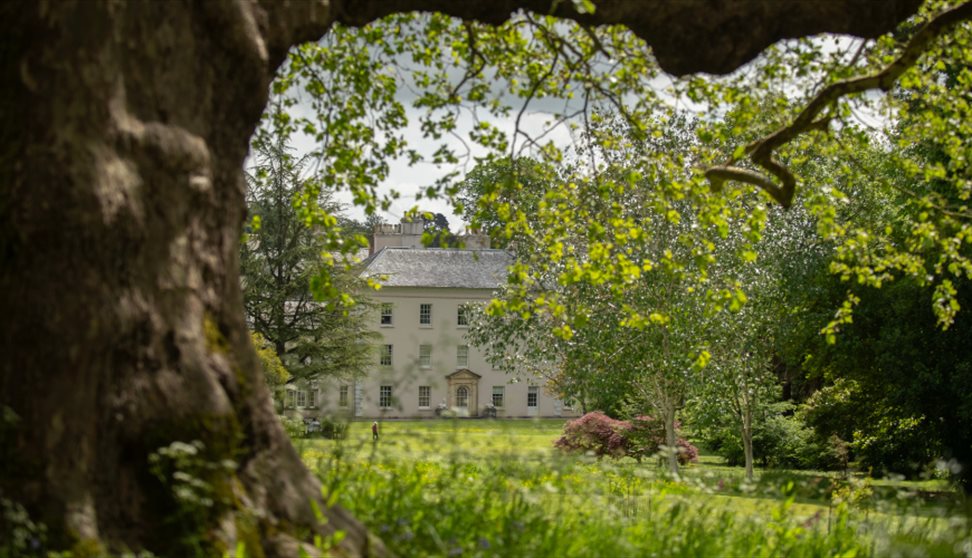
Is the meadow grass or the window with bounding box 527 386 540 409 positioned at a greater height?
the window with bounding box 527 386 540 409

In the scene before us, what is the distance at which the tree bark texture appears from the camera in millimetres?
4227

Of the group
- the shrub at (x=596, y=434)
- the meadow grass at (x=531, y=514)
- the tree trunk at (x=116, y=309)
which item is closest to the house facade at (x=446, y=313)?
the shrub at (x=596, y=434)

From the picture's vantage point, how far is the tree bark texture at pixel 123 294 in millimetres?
4227

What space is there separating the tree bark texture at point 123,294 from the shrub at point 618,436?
88.0 ft

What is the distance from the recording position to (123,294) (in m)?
4.33

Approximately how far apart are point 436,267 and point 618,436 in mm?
39608

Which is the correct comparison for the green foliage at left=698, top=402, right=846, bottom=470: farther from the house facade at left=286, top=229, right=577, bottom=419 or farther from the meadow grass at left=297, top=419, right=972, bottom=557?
the house facade at left=286, top=229, right=577, bottom=419

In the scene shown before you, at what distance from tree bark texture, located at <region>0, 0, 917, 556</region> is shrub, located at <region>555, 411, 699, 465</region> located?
2682cm

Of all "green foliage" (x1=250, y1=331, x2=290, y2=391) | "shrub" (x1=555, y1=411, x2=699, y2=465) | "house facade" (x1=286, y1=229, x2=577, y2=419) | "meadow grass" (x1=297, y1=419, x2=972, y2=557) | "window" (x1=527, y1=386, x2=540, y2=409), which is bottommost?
"meadow grass" (x1=297, y1=419, x2=972, y2=557)

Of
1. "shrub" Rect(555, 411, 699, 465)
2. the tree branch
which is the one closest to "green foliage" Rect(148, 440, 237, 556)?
the tree branch

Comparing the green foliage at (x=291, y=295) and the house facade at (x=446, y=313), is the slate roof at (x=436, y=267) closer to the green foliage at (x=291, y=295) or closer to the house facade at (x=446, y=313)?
the house facade at (x=446, y=313)

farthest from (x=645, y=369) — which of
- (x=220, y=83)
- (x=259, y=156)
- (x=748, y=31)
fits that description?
(x=220, y=83)

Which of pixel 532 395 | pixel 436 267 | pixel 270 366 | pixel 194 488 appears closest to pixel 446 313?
pixel 436 267

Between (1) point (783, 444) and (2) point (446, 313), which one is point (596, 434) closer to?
(1) point (783, 444)
